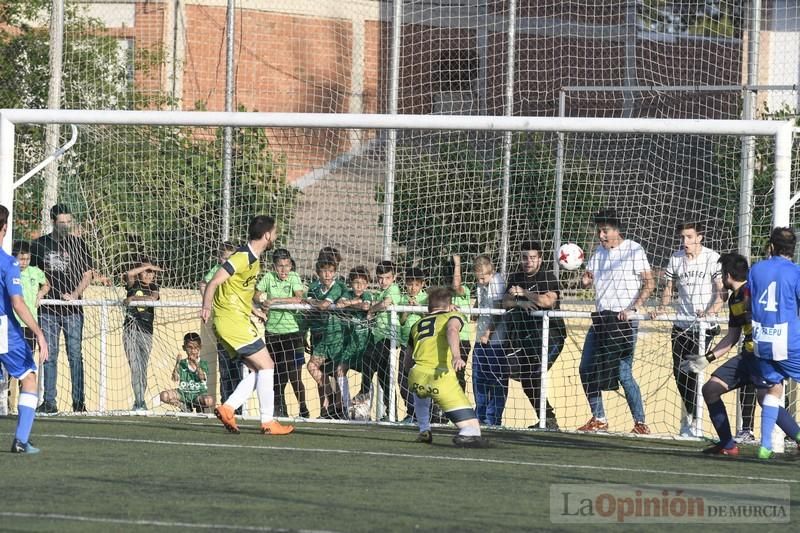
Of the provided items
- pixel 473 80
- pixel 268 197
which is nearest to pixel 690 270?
pixel 268 197

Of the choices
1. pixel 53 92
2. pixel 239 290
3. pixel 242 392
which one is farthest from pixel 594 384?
pixel 53 92

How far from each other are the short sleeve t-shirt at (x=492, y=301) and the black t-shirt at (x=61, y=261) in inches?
158

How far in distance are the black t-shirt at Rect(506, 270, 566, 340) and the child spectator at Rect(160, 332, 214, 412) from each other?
130 inches

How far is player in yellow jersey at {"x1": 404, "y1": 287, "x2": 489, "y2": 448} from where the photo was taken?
10.3 metres

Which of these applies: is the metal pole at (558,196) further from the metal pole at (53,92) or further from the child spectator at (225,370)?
the metal pole at (53,92)

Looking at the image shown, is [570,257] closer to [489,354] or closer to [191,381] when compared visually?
[489,354]

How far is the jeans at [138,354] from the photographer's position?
13422 mm

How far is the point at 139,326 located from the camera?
13398 mm

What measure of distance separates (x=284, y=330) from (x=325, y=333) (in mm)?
410

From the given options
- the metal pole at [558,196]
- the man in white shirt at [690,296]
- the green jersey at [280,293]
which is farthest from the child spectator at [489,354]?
the green jersey at [280,293]

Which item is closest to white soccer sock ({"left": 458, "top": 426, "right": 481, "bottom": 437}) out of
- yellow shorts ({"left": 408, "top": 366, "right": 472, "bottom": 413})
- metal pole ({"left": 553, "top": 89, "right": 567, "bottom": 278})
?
yellow shorts ({"left": 408, "top": 366, "right": 472, "bottom": 413})

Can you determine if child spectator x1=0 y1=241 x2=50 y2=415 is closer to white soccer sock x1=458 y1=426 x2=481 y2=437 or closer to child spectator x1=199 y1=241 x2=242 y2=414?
child spectator x1=199 y1=241 x2=242 y2=414

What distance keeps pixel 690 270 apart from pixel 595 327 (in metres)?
1.02

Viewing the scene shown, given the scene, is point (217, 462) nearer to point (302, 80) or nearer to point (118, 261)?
point (118, 261)
